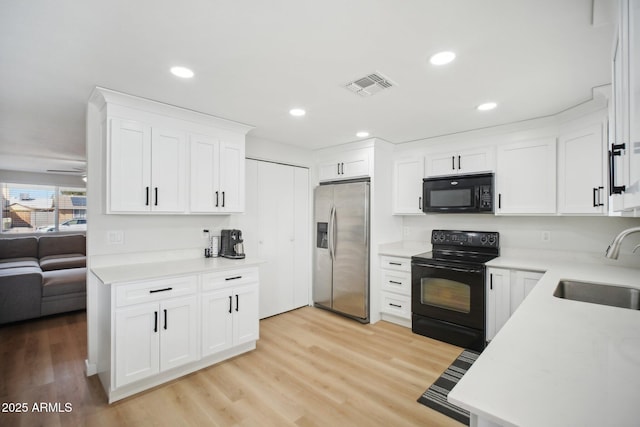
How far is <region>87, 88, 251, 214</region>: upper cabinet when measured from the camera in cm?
239

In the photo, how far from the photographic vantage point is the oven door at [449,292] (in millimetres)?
2965

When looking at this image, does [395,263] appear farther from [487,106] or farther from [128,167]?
[128,167]

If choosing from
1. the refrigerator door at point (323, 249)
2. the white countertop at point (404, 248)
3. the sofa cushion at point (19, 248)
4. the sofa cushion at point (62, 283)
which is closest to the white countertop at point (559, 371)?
the white countertop at point (404, 248)

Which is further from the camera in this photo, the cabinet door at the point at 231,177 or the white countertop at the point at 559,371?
the cabinet door at the point at 231,177

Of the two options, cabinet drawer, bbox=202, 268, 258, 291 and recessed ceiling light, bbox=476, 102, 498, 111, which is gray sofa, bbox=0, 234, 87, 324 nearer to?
cabinet drawer, bbox=202, 268, 258, 291

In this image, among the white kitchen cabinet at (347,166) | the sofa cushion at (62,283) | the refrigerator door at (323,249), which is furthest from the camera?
the refrigerator door at (323,249)

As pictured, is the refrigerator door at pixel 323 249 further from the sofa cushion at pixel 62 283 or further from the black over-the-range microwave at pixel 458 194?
the sofa cushion at pixel 62 283

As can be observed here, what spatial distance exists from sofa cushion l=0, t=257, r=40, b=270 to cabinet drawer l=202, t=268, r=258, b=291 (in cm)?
417

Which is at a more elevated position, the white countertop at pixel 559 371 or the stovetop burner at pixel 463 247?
the stovetop burner at pixel 463 247

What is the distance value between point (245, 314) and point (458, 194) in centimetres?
265

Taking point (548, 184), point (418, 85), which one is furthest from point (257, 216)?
point (548, 184)

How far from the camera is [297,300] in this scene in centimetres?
423

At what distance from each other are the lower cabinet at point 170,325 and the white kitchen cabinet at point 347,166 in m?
1.87

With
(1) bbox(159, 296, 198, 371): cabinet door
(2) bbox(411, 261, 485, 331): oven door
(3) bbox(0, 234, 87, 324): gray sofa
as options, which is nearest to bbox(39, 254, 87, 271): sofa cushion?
(3) bbox(0, 234, 87, 324): gray sofa
